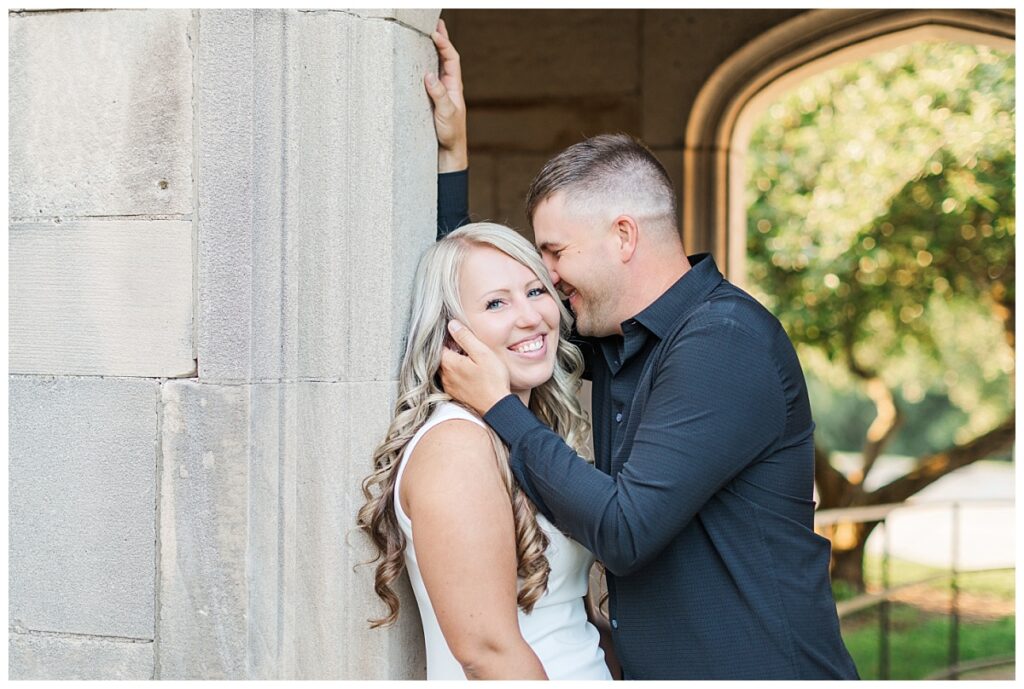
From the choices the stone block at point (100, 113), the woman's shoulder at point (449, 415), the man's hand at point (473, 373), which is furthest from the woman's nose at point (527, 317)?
the stone block at point (100, 113)

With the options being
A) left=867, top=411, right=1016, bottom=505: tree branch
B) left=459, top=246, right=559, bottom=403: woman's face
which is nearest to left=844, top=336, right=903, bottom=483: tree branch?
left=867, top=411, right=1016, bottom=505: tree branch

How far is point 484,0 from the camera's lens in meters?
2.70

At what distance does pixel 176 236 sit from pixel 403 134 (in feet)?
1.74

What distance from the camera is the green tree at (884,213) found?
7270 mm

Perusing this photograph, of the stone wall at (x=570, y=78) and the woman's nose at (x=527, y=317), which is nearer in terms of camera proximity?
the woman's nose at (x=527, y=317)

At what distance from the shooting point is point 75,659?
2354 millimetres

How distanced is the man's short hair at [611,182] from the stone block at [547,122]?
3.26m

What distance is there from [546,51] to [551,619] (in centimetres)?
405

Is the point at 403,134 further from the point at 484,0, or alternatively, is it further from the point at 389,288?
the point at 484,0

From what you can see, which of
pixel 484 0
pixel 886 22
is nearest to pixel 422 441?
pixel 484 0

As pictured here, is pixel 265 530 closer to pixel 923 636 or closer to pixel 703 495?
pixel 703 495

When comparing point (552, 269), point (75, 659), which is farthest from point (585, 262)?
point (75, 659)

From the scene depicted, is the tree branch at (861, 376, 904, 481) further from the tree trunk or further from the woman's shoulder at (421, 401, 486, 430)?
the woman's shoulder at (421, 401, 486, 430)

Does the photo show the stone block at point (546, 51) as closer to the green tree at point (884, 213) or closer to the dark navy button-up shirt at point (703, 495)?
the green tree at point (884, 213)
